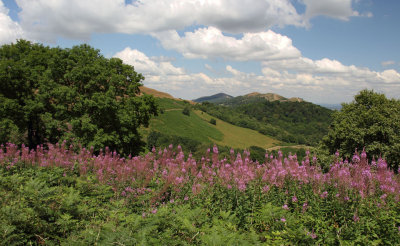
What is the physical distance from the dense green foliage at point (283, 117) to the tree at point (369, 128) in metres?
89.0

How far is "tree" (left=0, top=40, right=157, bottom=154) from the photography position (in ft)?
68.2

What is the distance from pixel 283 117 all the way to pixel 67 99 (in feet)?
561

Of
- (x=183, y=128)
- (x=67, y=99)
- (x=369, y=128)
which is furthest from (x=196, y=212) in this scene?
(x=183, y=128)

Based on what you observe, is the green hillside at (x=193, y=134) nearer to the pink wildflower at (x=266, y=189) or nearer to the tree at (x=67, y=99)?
the tree at (x=67, y=99)

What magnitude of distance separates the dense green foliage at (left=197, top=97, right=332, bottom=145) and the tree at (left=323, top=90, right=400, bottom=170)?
89017 mm

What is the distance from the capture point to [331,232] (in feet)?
11.9

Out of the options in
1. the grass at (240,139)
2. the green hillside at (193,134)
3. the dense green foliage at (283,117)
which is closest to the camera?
the green hillside at (193,134)

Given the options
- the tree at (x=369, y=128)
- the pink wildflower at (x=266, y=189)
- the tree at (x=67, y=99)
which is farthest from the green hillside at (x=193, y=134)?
the pink wildflower at (x=266, y=189)

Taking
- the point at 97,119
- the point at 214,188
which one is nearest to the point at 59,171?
the point at 214,188

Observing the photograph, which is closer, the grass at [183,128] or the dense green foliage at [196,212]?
the dense green foliage at [196,212]

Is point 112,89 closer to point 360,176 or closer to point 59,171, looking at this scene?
point 59,171

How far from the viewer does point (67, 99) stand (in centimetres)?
2083

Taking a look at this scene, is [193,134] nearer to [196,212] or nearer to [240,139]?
[240,139]

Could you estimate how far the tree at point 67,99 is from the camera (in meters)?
20.8
